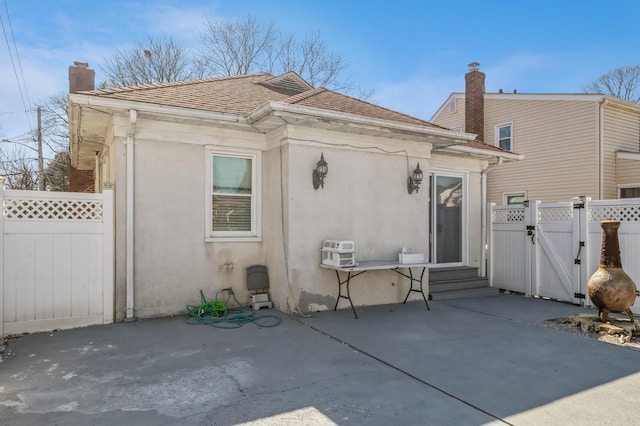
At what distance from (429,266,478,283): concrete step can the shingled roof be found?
2.80 m

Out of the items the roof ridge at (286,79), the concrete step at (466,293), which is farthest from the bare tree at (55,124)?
the concrete step at (466,293)

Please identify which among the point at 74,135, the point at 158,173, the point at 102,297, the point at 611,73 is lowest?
the point at 102,297

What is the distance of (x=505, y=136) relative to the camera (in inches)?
568

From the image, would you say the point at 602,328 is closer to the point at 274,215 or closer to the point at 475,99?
the point at 274,215

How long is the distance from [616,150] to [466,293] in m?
8.69

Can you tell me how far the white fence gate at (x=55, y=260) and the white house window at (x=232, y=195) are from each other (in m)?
1.42

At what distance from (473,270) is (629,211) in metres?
2.85

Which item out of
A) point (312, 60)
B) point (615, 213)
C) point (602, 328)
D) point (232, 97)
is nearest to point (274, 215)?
point (232, 97)

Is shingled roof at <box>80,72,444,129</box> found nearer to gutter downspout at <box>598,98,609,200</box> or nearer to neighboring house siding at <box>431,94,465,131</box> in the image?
gutter downspout at <box>598,98,609,200</box>

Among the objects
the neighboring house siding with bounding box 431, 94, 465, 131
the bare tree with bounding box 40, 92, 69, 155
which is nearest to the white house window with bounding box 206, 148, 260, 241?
the neighboring house siding with bounding box 431, 94, 465, 131

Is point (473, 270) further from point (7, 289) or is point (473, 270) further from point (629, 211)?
point (7, 289)

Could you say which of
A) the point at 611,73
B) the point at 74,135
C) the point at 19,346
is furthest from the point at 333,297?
the point at 611,73

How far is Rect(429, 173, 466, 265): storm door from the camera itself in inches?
320

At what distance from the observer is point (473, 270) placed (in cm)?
827
